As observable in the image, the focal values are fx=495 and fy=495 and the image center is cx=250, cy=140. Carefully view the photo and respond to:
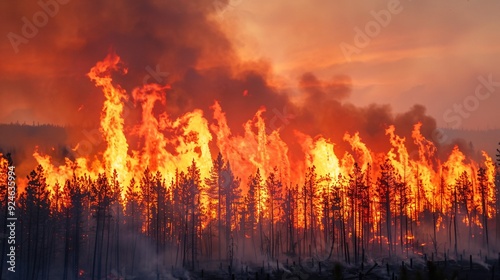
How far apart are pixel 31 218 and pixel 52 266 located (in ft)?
44.2

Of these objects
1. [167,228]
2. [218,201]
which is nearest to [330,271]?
[218,201]

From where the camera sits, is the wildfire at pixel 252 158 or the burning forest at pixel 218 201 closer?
the burning forest at pixel 218 201

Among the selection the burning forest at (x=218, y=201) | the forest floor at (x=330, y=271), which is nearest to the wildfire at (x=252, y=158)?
the burning forest at (x=218, y=201)

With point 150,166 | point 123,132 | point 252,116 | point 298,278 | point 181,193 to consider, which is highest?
point 252,116

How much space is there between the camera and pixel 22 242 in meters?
77.1

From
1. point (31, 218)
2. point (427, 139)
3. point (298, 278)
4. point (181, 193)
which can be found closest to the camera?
point (298, 278)

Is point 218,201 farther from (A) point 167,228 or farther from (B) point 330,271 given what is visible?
(B) point 330,271

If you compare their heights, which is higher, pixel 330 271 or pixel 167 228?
pixel 167 228

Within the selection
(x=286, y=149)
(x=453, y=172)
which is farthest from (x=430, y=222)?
(x=286, y=149)

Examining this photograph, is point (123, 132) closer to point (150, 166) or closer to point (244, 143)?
point (150, 166)

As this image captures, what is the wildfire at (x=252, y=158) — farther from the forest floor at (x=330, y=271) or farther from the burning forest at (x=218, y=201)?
the forest floor at (x=330, y=271)

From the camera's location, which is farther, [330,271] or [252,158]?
[252,158]

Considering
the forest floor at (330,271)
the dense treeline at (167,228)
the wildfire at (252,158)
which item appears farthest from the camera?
the wildfire at (252,158)

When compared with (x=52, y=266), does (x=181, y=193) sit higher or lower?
higher
